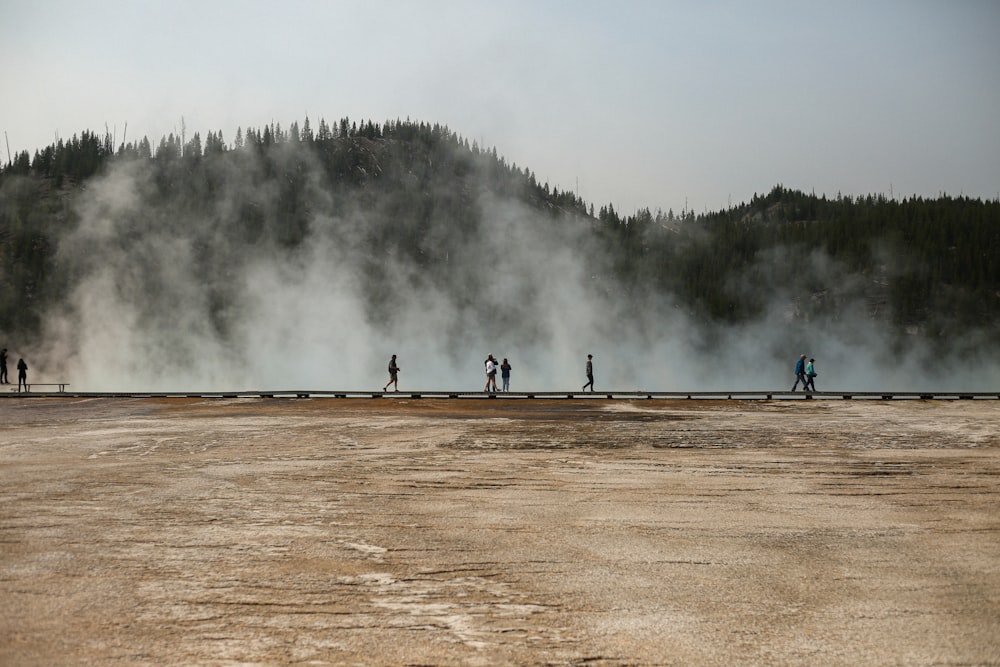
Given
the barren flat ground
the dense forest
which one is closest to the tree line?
the dense forest

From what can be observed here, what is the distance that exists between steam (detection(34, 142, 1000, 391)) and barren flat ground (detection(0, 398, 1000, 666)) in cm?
6246

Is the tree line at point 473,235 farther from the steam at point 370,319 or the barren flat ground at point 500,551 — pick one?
the barren flat ground at point 500,551

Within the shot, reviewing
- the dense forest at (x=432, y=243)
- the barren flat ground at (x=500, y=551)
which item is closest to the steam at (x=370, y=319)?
the dense forest at (x=432, y=243)

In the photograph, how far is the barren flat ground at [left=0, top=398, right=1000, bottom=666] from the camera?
5965 mm

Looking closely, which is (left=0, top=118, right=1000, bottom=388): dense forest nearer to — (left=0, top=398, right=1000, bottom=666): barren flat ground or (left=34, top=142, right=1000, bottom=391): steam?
(left=34, top=142, right=1000, bottom=391): steam

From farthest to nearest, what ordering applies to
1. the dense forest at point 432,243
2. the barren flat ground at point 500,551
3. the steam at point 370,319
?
the dense forest at point 432,243, the steam at point 370,319, the barren flat ground at point 500,551

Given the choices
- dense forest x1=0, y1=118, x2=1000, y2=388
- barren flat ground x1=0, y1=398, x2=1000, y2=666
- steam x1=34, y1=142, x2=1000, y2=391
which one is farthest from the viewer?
dense forest x1=0, y1=118, x2=1000, y2=388

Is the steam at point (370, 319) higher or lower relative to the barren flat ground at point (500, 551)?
higher

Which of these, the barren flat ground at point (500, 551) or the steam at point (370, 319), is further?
the steam at point (370, 319)

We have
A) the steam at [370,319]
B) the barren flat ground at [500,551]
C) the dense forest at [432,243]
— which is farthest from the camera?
the dense forest at [432,243]

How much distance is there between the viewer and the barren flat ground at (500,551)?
596 cm

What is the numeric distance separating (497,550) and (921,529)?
5079 mm

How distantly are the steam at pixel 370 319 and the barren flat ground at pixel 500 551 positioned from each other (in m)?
62.5

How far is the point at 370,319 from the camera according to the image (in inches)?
3989
